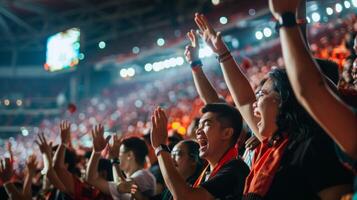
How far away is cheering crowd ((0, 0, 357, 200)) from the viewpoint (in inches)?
60.6

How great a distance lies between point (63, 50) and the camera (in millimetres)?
21938

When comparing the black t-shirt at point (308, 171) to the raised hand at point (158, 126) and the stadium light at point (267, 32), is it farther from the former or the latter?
the stadium light at point (267, 32)

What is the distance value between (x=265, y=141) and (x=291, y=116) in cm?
24

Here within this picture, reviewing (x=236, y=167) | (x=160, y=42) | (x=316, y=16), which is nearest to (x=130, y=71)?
(x=160, y=42)

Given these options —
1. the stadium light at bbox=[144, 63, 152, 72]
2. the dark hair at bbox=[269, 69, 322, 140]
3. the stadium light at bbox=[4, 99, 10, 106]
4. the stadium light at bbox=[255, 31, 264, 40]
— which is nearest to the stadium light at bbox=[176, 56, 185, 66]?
the stadium light at bbox=[144, 63, 152, 72]

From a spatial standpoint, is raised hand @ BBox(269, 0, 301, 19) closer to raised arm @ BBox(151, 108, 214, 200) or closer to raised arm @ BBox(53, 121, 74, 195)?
raised arm @ BBox(151, 108, 214, 200)

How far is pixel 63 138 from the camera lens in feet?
13.4

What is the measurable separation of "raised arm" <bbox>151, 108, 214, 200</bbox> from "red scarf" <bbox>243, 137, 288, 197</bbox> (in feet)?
1.14

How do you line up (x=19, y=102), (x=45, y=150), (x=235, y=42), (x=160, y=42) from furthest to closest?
1. (x=19, y=102)
2. (x=160, y=42)
3. (x=235, y=42)
4. (x=45, y=150)

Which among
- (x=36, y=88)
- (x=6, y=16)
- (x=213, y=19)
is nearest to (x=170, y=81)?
(x=213, y=19)

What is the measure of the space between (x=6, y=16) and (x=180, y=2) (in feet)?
28.0

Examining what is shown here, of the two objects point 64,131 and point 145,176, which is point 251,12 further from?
point 145,176

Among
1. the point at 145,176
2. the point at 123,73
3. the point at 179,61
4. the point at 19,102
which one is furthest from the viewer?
the point at 19,102

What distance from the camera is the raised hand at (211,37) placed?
9.23 feet
